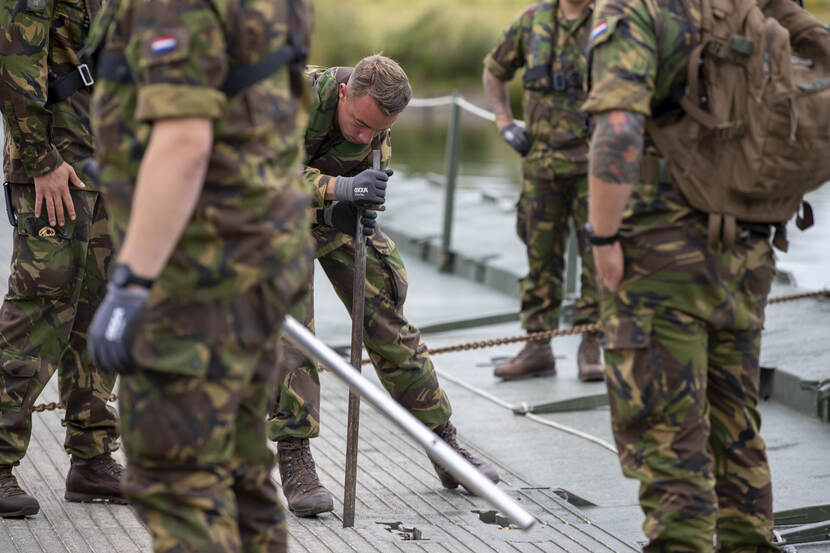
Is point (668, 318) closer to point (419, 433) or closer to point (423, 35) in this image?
point (419, 433)

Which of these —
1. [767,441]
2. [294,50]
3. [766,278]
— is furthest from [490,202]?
[294,50]

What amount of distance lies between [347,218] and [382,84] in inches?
18.8

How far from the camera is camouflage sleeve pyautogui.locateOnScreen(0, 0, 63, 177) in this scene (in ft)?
13.3

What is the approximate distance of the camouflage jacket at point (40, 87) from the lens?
406 centimetres

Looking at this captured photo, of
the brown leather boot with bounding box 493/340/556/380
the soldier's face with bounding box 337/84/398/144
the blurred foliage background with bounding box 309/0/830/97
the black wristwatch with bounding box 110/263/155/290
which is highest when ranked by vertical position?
the soldier's face with bounding box 337/84/398/144

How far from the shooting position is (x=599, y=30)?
131 inches

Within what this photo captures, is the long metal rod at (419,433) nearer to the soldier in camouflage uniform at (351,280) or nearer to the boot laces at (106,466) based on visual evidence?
the soldier in camouflage uniform at (351,280)

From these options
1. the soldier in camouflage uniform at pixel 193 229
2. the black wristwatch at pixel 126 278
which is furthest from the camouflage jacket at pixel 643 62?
the black wristwatch at pixel 126 278

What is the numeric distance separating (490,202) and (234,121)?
955cm

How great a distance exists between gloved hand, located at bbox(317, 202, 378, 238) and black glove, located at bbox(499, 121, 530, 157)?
7.76ft

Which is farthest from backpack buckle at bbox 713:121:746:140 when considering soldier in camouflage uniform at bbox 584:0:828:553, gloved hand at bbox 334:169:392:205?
gloved hand at bbox 334:169:392:205

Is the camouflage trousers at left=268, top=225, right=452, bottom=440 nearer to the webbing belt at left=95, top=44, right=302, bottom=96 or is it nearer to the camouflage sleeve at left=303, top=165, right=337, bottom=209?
the camouflage sleeve at left=303, top=165, right=337, bottom=209

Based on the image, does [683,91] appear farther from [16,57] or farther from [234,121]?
[16,57]

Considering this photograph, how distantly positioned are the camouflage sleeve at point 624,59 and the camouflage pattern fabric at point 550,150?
10.3ft
